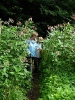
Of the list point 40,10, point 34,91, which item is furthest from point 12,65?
point 40,10

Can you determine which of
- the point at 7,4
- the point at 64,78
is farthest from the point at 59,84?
the point at 7,4

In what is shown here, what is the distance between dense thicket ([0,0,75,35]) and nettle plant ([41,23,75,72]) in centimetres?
516

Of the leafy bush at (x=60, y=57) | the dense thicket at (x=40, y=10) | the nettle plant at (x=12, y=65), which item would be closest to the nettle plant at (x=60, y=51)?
the leafy bush at (x=60, y=57)

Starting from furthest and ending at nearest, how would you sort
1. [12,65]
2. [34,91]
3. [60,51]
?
[34,91], [60,51], [12,65]

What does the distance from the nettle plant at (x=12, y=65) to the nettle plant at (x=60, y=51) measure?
2.42 ft

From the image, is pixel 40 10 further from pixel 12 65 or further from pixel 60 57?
pixel 12 65

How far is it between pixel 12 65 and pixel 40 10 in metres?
7.68

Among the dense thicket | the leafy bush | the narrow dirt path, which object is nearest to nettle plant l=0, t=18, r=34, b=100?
the narrow dirt path

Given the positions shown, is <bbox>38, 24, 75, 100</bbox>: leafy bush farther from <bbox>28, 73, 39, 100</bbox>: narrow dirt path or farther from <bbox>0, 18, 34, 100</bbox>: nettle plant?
<bbox>0, 18, 34, 100</bbox>: nettle plant

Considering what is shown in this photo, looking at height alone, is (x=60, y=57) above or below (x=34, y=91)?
above

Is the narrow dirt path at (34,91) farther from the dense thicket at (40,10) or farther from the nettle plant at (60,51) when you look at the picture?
the dense thicket at (40,10)

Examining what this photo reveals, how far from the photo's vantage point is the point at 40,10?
1357 cm

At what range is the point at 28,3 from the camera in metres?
14.0

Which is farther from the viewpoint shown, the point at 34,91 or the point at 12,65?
the point at 34,91
